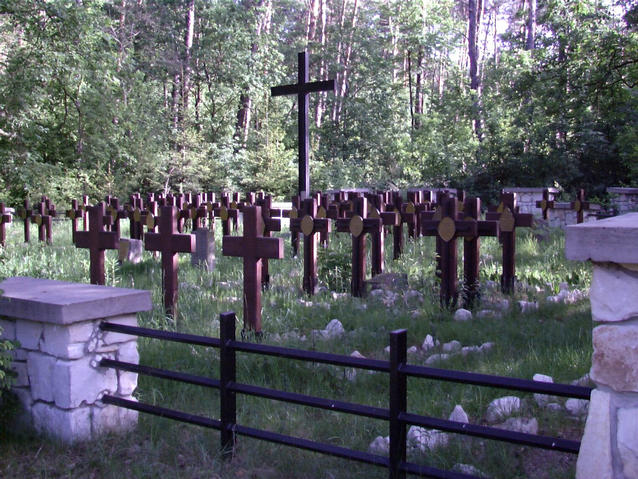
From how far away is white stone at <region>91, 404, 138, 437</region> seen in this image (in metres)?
3.70

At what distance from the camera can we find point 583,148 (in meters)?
18.1

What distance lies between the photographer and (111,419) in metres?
3.79

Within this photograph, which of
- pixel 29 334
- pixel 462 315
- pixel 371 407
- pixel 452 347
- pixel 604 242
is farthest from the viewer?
pixel 462 315

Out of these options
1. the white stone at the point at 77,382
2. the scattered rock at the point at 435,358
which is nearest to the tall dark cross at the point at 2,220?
the white stone at the point at 77,382

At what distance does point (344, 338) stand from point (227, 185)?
20.9m

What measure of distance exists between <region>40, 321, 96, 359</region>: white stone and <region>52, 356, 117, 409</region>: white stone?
5cm

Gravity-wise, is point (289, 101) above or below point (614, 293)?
above

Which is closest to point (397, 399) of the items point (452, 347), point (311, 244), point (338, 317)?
point (452, 347)

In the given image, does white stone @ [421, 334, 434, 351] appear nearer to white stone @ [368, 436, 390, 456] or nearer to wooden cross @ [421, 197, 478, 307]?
wooden cross @ [421, 197, 478, 307]

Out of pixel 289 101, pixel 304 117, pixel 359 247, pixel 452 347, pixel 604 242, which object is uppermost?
pixel 289 101

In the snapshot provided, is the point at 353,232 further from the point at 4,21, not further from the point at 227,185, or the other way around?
the point at 227,185

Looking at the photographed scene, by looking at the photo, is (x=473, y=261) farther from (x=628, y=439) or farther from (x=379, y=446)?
(x=628, y=439)

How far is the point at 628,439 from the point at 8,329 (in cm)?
331

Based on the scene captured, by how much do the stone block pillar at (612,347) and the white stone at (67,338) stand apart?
102 inches
